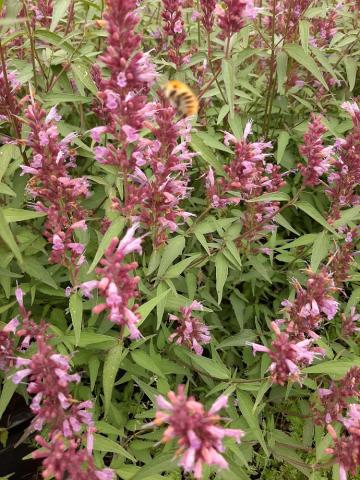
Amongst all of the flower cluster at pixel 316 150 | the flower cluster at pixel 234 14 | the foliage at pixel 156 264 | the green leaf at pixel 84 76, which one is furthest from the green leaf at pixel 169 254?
the flower cluster at pixel 234 14

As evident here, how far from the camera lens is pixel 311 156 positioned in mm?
3561

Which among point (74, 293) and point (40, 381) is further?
point (74, 293)

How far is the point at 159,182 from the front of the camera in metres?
3.17

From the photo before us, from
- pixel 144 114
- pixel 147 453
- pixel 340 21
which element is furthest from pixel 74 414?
pixel 340 21

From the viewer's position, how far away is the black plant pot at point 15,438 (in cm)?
388

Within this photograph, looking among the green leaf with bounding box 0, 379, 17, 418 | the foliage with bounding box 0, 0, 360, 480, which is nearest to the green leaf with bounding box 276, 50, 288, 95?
the foliage with bounding box 0, 0, 360, 480

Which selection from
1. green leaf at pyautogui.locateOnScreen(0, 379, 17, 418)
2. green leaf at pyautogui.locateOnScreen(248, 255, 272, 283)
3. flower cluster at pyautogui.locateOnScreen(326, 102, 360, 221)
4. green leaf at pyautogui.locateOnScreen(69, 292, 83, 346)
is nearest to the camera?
green leaf at pyautogui.locateOnScreen(69, 292, 83, 346)

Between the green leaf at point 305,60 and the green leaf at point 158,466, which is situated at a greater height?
the green leaf at point 305,60

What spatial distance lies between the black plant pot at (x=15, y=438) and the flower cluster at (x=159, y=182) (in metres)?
1.92

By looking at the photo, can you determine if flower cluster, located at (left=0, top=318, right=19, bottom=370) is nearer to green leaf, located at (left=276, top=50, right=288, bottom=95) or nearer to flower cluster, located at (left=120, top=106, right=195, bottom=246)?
flower cluster, located at (left=120, top=106, right=195, bottom=246)

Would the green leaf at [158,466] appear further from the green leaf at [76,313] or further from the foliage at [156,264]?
the green leaf at [76,313]

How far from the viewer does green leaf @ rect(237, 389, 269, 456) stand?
3151mm

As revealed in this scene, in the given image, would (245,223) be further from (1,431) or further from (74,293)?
(1,431)

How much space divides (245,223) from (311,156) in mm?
783
